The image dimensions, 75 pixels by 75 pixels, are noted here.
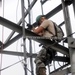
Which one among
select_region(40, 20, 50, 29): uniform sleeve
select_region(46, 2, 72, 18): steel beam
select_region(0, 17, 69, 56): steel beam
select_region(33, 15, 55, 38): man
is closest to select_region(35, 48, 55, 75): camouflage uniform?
select_region(0, 17, 69, 56): steel beam

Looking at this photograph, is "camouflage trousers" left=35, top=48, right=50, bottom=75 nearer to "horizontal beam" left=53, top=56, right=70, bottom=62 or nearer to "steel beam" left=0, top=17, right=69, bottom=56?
"steel beam" left=0, top=17, right=69, bottom=56

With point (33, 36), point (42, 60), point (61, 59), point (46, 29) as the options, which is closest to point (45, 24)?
point (46, 29)

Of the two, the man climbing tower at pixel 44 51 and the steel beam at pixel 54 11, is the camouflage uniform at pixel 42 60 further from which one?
the steel beam at pixel 54 11

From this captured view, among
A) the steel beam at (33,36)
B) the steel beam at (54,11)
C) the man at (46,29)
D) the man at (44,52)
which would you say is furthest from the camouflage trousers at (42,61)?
the steel beam at (54,11)

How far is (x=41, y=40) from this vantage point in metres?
5.73

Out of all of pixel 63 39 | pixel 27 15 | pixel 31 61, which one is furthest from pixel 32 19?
pixel 63 39

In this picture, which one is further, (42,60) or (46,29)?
(46,29)

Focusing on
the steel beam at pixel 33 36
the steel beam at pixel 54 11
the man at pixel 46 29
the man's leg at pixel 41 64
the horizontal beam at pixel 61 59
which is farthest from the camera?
the steel beam at pixel 54 11

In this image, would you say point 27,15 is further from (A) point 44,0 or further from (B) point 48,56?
(B) point 48,56

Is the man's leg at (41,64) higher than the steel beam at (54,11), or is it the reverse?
the steel beam at (54,11)

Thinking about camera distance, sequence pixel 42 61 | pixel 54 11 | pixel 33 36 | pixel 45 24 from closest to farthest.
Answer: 1. pixel 33 36
2. pixel 42 61
3. pixel 45 24
4. pixel 54 11

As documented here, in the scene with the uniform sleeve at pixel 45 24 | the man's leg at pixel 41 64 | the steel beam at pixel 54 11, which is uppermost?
the steel beam at pixel 54 11

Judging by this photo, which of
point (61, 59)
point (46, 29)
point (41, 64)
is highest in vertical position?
point (46, 29)

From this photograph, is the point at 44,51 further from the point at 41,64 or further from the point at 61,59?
the point at 61,59
